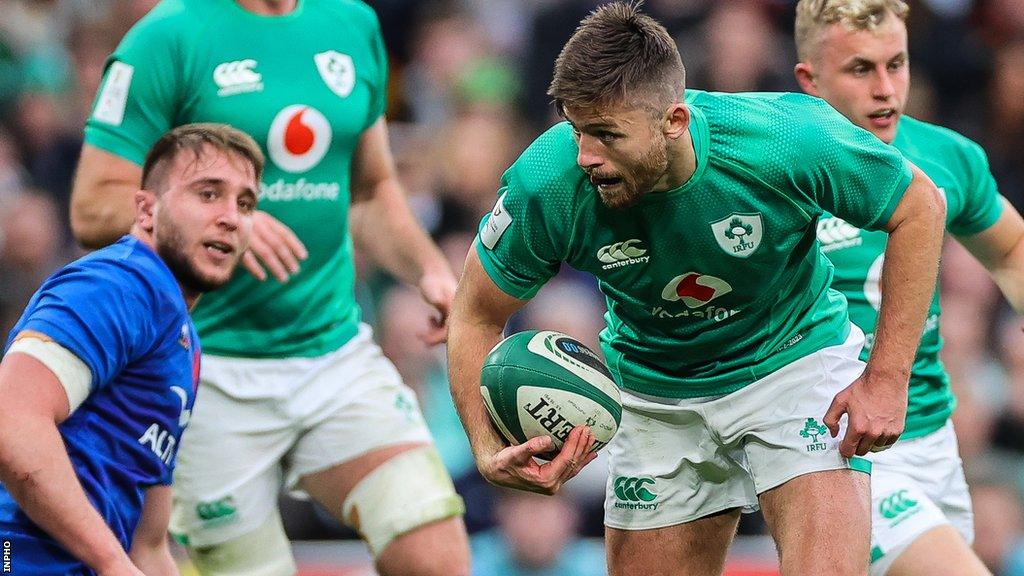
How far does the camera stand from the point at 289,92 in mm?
5246

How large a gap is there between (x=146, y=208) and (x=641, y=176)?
58.0 inches

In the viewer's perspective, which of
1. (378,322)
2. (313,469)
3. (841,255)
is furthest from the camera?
(378,322)

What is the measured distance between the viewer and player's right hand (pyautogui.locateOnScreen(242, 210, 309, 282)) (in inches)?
191

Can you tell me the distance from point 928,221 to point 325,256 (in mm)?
2282

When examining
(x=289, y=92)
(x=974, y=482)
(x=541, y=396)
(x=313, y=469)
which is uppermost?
(x=289, y=92)

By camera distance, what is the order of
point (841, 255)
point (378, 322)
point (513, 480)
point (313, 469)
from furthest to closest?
point (378, 322)
point (313, 469)
point (841, 255)
point (513, 480)

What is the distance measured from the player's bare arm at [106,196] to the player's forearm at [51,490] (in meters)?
1.57

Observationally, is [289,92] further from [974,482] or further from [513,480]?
[974,482]

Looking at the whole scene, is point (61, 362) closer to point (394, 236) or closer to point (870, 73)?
point (394, 236)

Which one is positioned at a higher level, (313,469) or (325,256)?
(325,256)

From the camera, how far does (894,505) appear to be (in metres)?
4.80

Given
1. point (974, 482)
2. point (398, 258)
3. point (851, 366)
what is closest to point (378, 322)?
point (398, 258)

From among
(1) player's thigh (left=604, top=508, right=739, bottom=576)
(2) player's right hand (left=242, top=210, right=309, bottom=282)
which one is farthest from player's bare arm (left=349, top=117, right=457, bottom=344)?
(1) player's thigh (left=604, top=508, right=739, bottom=576)

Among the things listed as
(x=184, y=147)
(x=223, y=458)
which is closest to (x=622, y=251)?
(x=184, y=147)
